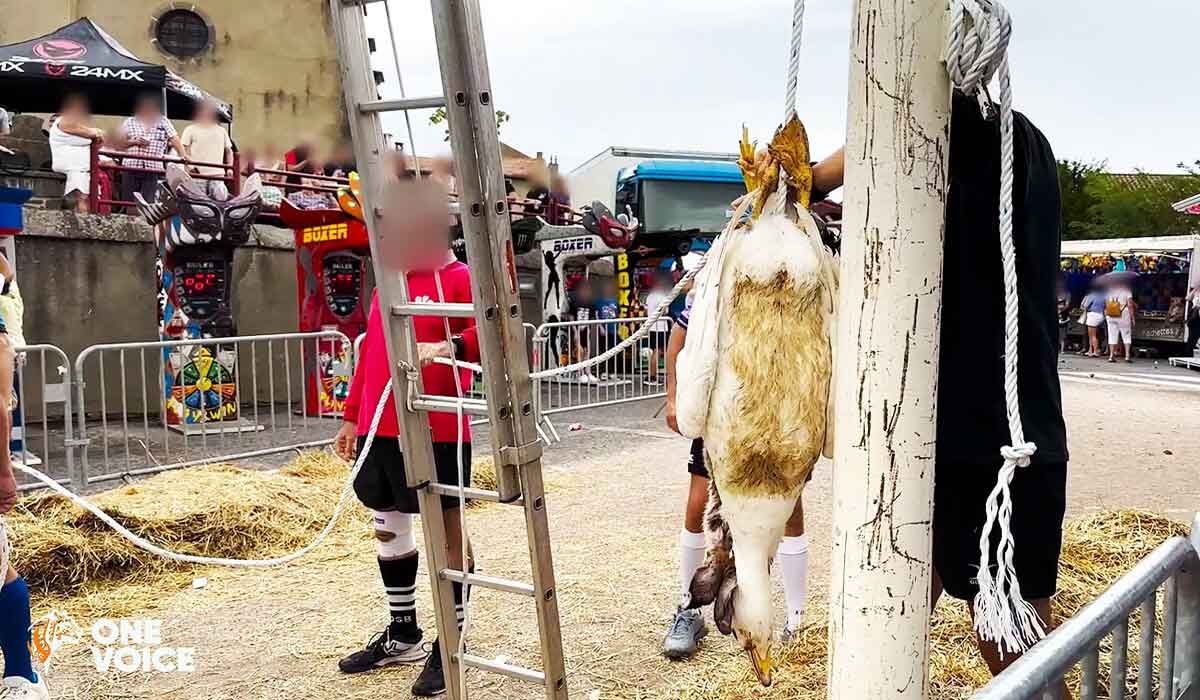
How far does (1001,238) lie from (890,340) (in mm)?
280

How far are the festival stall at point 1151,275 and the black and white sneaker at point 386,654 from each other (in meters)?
16.9

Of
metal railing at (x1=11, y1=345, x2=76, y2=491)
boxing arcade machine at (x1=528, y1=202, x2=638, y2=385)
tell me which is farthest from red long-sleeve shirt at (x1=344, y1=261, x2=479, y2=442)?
boxing arcade machine at (x1=528, y1=202, x2=638, y2=385)

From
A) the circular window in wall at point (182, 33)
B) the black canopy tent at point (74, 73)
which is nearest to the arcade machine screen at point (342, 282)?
the black canopy tent at point (74, 73)

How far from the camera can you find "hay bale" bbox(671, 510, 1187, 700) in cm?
305

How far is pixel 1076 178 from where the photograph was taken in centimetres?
3303

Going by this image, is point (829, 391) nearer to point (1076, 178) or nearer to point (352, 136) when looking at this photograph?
point (352, 136)

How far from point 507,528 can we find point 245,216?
179 inches

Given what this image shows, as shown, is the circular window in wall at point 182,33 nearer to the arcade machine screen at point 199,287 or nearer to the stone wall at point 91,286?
the stone wall at point 91,286

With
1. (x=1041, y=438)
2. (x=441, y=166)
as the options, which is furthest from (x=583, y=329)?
(x=1041, y=438)

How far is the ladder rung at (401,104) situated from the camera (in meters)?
2.32

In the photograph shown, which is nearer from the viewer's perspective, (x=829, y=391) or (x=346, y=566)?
(x=829, y=391)

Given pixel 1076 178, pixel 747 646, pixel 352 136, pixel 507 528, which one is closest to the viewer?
pixel 747 646

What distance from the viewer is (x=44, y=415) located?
5738 mm

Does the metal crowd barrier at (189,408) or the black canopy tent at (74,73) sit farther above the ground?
the black canopy tent at (74,73)
